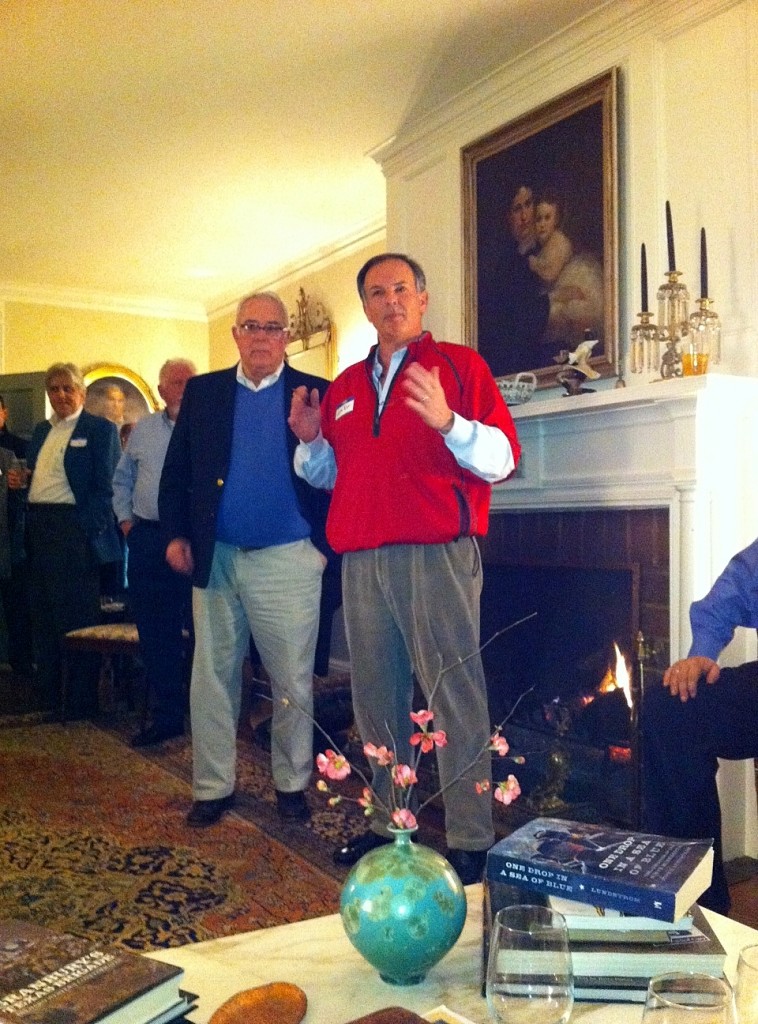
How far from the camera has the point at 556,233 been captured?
10.7 ft

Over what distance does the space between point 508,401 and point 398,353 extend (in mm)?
953

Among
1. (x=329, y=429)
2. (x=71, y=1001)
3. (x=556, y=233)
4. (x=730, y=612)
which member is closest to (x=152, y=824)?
(x=329, y=429)

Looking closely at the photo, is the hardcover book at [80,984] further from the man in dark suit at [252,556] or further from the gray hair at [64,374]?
the gray hair at [64,374]

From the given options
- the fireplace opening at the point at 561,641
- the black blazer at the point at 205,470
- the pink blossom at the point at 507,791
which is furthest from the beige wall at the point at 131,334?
the pink blossom at the point at 507,791

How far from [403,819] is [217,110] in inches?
141

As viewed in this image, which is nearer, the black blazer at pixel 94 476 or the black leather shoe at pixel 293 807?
the black leather shoe at pixel 293 807

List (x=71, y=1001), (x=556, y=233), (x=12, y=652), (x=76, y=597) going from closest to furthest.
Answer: (x=71, y=1001), (x=556, y=233), (x=76, y=597), (x=12, y=652)

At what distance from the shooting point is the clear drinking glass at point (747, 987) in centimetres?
73

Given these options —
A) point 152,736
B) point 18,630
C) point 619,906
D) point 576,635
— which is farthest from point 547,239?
point 18,630

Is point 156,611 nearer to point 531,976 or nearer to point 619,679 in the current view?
point 619,679

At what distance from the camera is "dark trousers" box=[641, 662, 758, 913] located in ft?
5.75

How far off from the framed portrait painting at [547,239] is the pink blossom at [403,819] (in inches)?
84.1

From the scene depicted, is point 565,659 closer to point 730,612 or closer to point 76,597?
point 730,612

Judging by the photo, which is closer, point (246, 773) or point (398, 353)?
point (398, 353)
